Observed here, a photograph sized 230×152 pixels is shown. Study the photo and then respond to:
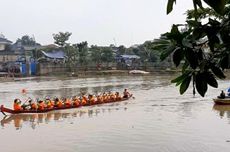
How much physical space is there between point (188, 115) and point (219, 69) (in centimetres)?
1775

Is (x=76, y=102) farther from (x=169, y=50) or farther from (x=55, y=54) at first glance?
(x=55, y=54)

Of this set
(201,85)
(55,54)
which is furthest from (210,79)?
(55,54)

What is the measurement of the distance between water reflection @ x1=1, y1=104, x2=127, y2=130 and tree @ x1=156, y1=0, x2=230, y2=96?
1531 centimetres

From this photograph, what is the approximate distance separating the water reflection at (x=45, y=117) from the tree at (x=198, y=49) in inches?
603

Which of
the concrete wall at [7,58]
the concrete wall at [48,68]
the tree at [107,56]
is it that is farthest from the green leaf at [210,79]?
the concrete wall at [7,58]

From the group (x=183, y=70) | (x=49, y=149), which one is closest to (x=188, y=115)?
(x=49, y=149)

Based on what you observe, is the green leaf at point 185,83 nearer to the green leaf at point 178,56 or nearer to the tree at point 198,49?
the tree at point 198,49

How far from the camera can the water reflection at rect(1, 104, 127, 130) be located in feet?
61.3

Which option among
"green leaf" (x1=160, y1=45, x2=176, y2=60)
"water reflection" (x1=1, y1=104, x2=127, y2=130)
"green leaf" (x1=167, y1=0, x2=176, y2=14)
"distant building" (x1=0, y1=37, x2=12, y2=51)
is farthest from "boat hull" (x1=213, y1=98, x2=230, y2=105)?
"distant building" (x1=0, y1=37, x2=12, y2=51)

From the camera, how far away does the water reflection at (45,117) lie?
61.3 ft

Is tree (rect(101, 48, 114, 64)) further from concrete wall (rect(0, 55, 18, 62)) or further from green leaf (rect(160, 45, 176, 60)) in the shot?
green leaf (rect(160, 45, 176, 60))

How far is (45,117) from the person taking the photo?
20.1m

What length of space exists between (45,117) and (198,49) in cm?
1785

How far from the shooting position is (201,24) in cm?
284
